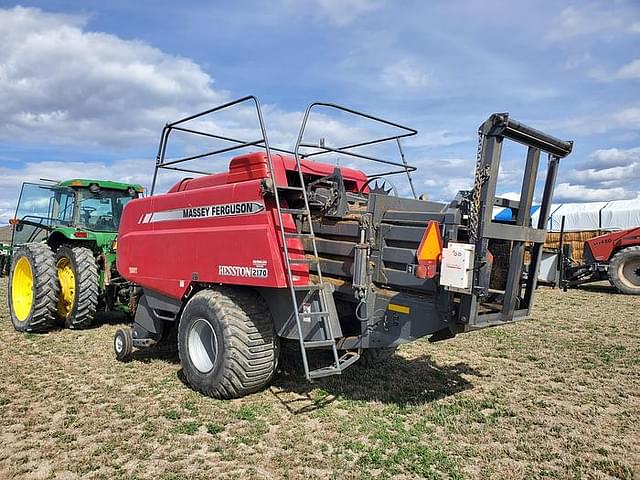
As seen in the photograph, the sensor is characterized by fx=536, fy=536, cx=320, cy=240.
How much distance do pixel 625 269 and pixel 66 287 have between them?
12.2m

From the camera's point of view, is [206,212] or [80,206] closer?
[206,212]

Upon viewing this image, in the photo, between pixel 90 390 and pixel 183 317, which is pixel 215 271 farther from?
pixel 90 390

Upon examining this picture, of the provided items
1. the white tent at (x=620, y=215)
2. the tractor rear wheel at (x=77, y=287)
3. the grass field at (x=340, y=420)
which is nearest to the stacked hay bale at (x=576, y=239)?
the white tent at (x=620, y=215)

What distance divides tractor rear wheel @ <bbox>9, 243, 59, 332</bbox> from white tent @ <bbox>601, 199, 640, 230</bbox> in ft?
70.6

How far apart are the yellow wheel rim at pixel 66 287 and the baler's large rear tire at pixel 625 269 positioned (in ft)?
38.7

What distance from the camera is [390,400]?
183 inches

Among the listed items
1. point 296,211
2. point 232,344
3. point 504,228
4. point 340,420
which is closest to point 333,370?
point 340,420

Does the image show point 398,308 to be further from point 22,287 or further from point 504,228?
point 22,287

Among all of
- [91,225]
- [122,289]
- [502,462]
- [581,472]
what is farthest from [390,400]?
[91,225]

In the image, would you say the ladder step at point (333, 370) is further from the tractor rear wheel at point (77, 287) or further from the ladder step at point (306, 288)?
the tractor rear wheel at point (77, 287)

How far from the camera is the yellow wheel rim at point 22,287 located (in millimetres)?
7801

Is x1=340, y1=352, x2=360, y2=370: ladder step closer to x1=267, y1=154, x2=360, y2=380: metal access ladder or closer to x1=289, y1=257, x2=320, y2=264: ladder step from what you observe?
x1=267, y1=154, x2=360, y2=380: metal access ladder

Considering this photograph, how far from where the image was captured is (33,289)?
23.7ft

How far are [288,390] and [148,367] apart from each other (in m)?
1.71
